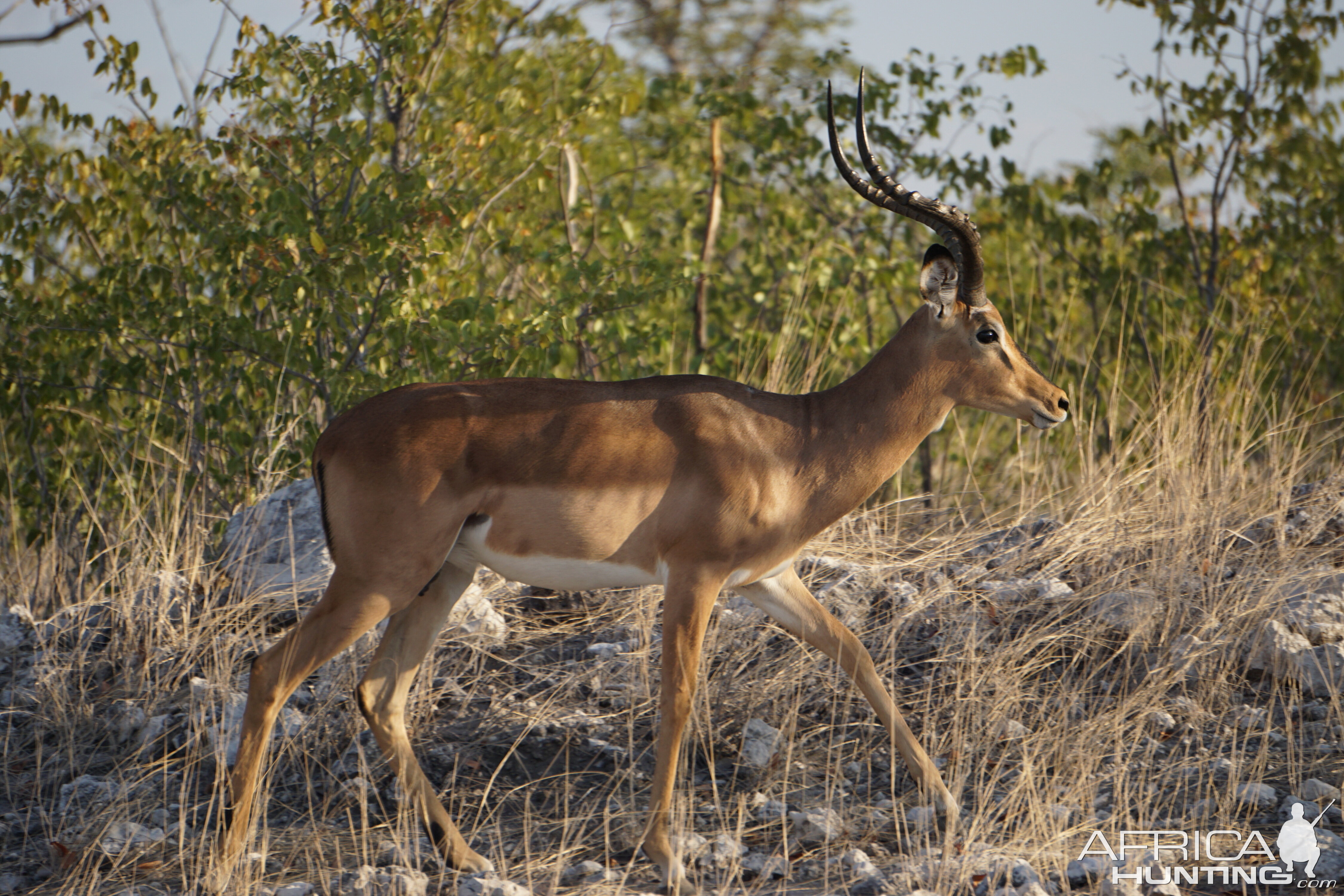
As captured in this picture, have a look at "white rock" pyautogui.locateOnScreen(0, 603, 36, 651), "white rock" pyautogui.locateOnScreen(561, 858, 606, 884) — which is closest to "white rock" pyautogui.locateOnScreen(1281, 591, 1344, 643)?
"white rock" pyautogui.locateOnScreen(561, 858, 606, 884)

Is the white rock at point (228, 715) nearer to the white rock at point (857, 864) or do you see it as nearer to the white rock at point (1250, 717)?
the white rock at point (857, 864)

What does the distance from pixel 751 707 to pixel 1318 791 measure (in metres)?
2.16

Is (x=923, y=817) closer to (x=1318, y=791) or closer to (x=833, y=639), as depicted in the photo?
(x=833, y=639)

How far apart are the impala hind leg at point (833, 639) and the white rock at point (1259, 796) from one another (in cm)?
108

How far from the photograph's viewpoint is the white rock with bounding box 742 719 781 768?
5.03 m

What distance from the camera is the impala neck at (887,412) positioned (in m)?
4.63

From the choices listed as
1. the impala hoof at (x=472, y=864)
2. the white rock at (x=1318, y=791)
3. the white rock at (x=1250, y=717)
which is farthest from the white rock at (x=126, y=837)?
the white rock at (x=1250, y=717)

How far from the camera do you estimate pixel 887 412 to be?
184 inches

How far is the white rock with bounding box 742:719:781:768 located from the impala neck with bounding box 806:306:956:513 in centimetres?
109

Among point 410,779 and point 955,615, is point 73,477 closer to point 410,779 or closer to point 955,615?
point 410,779

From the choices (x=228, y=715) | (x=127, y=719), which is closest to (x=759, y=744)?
(x=228, y=715)

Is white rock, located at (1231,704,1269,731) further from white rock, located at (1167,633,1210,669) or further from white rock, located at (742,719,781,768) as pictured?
white rock, located at (742,719,781,768)

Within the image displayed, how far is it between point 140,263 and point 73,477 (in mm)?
1846

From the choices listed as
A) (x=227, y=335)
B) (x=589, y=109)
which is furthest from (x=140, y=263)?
(x=589, y=109)
